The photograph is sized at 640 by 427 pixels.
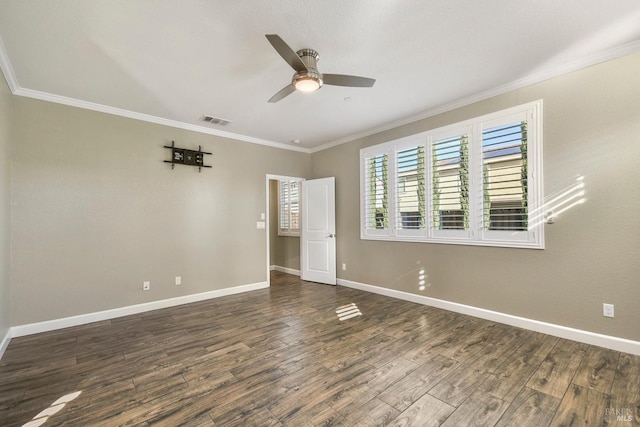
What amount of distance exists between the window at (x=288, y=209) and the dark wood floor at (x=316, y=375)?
10.6ft

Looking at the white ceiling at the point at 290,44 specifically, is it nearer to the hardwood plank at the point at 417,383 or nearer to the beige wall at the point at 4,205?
the beige wall at the point at 4,205

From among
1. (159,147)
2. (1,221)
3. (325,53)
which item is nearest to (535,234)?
(325,53)

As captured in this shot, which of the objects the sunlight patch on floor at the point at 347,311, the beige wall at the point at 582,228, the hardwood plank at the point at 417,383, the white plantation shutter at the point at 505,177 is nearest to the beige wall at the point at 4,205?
the sunlight patch on floor at the point at 347,311

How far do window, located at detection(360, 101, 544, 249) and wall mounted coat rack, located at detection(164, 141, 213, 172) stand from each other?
2899mm

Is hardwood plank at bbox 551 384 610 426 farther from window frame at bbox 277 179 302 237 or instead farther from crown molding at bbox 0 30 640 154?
window frame at bbox 277 179 302 237

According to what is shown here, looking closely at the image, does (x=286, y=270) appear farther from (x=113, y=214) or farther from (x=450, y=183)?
(x=450, y=183)

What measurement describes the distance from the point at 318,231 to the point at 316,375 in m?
3.53

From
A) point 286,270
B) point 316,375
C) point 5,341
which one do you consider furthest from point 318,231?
point 5,341

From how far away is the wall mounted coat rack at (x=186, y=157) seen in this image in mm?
4332

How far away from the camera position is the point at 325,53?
2598mm

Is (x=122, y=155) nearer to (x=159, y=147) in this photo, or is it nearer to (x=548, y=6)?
(x=159, y=147)

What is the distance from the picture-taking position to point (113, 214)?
3807mm

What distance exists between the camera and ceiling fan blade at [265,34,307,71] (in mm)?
1989

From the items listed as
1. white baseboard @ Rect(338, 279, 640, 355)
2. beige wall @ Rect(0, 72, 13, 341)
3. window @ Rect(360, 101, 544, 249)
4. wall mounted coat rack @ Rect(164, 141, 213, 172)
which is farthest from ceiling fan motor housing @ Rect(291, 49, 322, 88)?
white baseboard @ Rect(338, 279, 640, 355)
